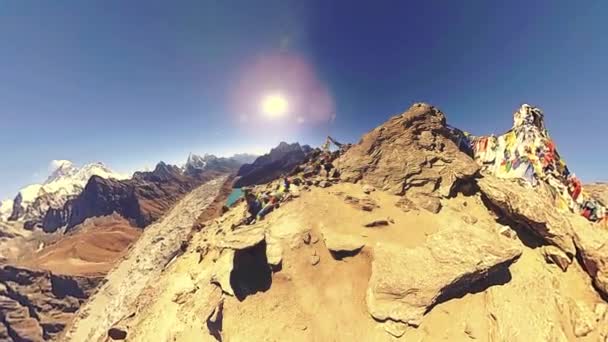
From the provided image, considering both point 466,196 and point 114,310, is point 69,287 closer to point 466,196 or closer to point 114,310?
point 114,310

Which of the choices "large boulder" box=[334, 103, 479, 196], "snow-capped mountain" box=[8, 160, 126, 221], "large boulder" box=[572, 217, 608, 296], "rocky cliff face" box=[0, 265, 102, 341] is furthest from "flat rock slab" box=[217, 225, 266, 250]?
"snow-capped mountain" box=[8, 160, 126, 221]

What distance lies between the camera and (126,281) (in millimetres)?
47812

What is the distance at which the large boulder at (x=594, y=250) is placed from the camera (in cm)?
1691

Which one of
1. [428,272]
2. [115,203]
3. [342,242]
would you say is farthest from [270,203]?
[115,203]

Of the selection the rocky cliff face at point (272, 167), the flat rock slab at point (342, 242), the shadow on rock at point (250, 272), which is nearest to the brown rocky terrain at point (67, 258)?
the rocky cliff face at point (272, 167)

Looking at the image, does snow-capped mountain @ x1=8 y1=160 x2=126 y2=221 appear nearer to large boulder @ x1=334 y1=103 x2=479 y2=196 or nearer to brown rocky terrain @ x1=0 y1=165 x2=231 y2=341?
brown rocky terrain @ x1=0 y1=165 x2=231 y2=341

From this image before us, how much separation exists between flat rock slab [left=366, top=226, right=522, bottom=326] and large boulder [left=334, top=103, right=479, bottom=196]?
23.4 ft

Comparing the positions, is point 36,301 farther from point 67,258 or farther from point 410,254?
point 410,254

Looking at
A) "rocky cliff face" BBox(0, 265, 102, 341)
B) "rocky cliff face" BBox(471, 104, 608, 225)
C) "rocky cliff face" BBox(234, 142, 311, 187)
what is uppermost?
"rocky cliff face" BBox(234, 142, 311, 187)

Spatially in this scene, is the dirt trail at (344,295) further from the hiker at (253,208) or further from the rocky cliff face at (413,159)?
the hiker at (253,208)

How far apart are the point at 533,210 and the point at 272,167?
98.8 meters

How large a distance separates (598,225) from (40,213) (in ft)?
536

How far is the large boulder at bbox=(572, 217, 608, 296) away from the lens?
55.5 ft

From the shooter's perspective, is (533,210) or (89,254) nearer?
(533,210)
